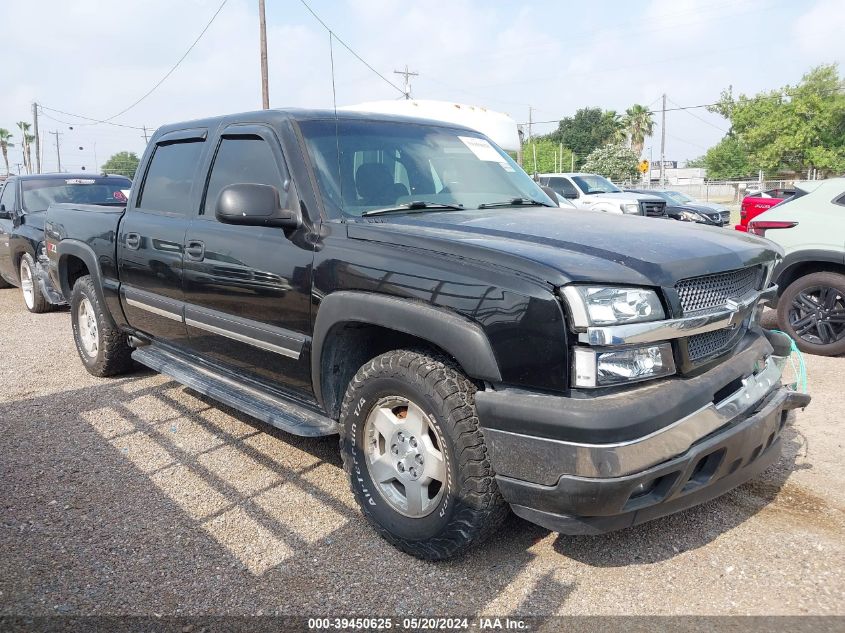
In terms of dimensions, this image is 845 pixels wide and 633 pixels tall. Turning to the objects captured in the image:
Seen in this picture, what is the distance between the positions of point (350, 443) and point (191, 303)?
5.08 ft

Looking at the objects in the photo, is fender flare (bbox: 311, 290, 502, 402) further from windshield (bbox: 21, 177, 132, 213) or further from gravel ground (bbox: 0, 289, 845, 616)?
windshield (bbox: 21, 177, 132, 213)

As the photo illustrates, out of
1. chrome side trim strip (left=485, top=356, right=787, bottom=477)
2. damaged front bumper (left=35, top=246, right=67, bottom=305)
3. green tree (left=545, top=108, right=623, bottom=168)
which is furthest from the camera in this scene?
green tree (left=545, top=108, right=623, bottom=168)

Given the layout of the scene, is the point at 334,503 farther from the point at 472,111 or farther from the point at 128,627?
the point at 472,111

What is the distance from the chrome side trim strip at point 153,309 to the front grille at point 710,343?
293 cm

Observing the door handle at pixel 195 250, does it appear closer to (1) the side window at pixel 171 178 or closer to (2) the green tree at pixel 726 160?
(1) the side window at pixel 171 178

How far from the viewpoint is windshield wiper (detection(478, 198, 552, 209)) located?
381cm

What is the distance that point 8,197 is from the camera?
31.8 ft

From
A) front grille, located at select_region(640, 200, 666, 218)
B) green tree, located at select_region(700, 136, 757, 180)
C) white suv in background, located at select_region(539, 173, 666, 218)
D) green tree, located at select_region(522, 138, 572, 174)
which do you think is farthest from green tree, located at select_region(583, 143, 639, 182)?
front grille, located at select_region(640, 200, 666, 218)

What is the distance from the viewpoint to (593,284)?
2.43 m

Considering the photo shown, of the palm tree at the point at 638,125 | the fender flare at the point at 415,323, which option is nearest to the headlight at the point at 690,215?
the fender flare at the point at 415,323

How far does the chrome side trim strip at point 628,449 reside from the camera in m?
2.35

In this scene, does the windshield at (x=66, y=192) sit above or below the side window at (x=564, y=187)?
below

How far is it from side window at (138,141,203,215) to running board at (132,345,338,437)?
0.98m

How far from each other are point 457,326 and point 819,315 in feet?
16.1
